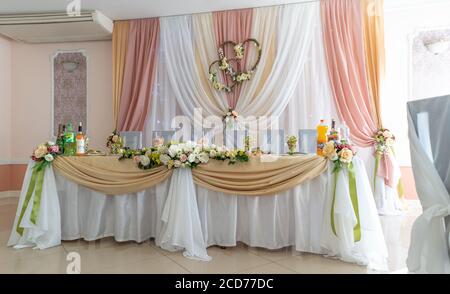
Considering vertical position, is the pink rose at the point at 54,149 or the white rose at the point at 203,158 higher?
the pink rose at the point at 54,149

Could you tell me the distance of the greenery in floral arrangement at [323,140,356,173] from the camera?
2.05 metres

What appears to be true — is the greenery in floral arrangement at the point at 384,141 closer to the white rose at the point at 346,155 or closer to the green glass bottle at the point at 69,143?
the white rose at the point at 346,155

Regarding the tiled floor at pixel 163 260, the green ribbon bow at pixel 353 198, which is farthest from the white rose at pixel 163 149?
the green ribbon bow at pixel 353 198

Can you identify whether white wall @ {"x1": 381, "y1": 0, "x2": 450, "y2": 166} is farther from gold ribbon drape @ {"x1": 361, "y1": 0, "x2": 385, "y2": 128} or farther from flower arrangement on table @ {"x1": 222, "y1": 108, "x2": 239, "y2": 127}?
flower arrangement on table @ {"x1": 222, "y1": 108, "x2": 239, "y2": 127}

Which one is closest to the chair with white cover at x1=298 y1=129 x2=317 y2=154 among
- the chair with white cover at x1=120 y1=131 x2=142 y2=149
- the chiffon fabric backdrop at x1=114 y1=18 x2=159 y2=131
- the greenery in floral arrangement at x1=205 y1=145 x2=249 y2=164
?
the greenery in floral arrangement at x1=205 y1=145 x2=249 y2=164

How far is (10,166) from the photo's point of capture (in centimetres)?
487

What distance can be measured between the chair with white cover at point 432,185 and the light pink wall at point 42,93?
4501 mm

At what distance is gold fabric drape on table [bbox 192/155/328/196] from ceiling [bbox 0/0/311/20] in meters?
2.79

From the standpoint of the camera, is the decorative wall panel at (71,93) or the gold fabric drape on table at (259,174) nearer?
the gold fabric drape on table at (259,174)

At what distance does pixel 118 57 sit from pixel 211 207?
326 cm

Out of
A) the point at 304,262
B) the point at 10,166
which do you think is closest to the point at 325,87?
the point at 304,262

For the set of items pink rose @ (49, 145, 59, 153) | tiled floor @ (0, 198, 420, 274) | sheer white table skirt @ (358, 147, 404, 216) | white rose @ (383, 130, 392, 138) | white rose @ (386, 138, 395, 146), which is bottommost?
tiled floor @ (0, 198, 420, 274)

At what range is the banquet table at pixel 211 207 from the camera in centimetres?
207

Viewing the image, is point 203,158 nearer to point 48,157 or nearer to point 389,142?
point 48,157
